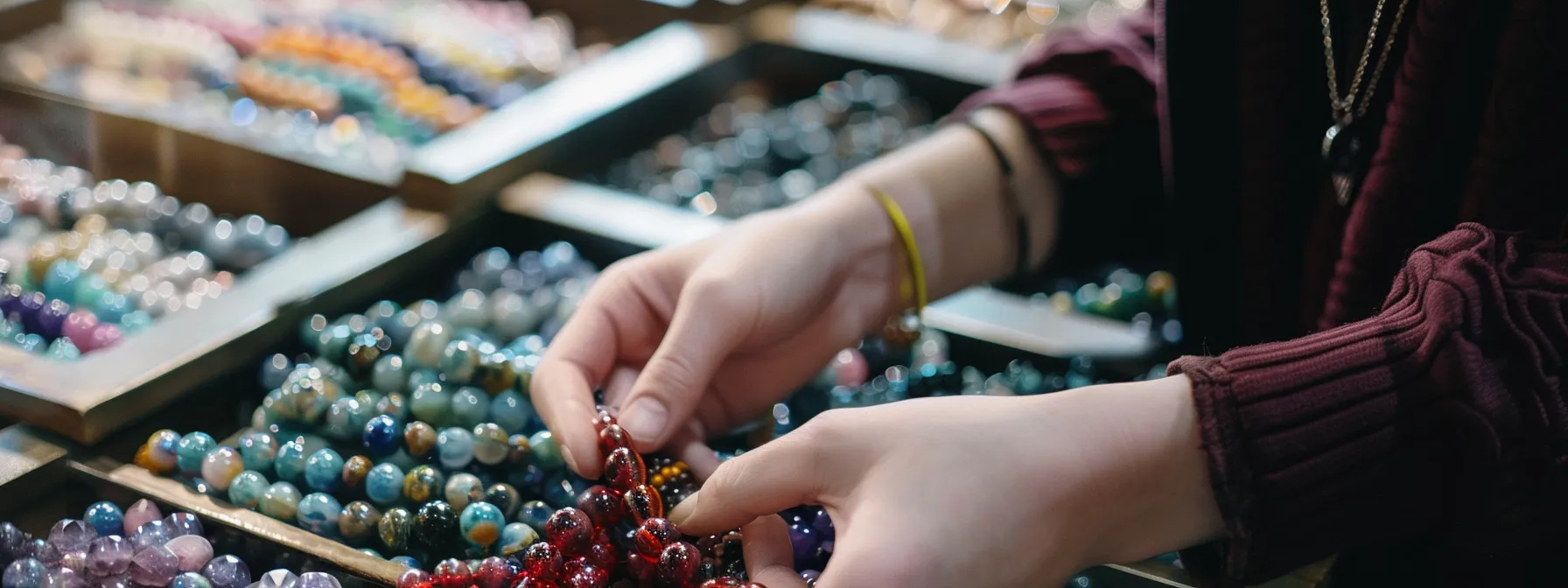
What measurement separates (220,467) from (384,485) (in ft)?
0.44

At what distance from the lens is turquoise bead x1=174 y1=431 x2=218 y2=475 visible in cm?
109

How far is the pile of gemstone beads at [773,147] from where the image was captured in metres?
1.82

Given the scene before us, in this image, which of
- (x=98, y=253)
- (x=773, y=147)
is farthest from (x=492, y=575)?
(x=773, y=147)

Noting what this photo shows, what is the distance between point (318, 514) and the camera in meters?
1.04

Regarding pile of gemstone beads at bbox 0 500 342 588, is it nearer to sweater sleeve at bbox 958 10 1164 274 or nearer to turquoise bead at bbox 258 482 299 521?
turquoise bead at bbox 258 482 299 521

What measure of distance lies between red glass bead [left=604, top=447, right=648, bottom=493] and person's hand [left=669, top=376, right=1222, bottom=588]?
0.09 meters

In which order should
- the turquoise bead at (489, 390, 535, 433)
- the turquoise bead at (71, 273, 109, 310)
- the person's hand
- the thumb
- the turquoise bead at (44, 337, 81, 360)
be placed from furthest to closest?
1. the turquoise bead at (71, 273, 109, 310)
2. the turquoise bead at (44, 337, 81, 360)
3. the turquoise bead at (489, 390, 535, 433)
4. the thumb
5. the person's hand

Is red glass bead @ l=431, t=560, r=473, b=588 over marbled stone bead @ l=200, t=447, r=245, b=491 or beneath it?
beneath

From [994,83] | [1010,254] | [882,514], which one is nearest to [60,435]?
[882,514]

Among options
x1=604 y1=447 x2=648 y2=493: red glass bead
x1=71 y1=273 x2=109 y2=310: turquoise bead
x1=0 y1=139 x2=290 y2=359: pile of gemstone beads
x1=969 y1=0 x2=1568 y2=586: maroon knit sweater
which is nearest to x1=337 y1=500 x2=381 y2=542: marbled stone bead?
x1=604 y1=447 x2=648 y2=493: red glass bead

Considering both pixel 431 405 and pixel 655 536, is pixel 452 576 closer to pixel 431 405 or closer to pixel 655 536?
pixel 655 536

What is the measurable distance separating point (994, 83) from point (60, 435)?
1332 mm

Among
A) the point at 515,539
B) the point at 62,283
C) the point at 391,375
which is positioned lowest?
the point at 515,539

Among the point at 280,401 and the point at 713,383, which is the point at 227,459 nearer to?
the point at 280,401
